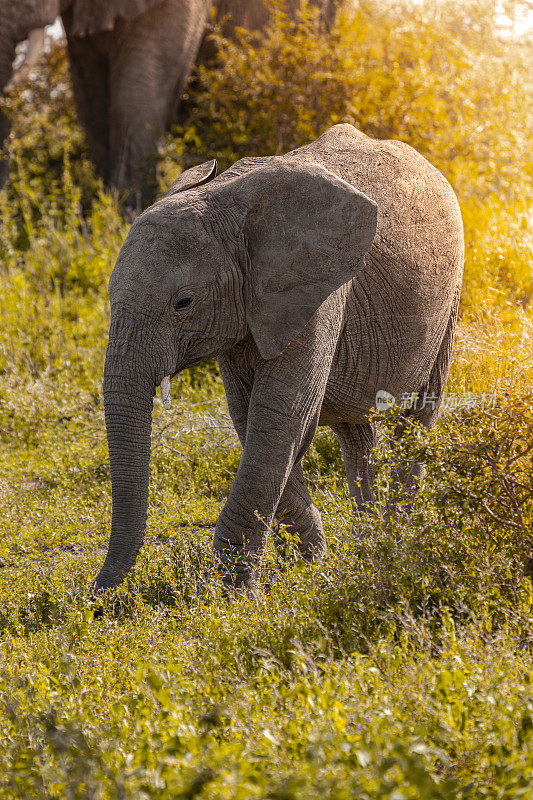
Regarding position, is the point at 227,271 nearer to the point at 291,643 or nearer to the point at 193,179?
the point at 193,179

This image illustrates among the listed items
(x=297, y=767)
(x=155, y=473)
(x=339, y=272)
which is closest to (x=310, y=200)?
(x=339, y=272)

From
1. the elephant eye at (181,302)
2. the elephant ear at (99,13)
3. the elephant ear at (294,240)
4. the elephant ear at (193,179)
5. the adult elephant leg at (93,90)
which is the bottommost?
the elephant eye at (181,302)

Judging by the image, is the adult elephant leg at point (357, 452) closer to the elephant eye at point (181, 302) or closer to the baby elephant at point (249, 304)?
the baby elephant at point (249, 304)

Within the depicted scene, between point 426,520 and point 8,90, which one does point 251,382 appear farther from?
point 8,90

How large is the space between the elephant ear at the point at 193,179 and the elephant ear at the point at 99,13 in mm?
7377

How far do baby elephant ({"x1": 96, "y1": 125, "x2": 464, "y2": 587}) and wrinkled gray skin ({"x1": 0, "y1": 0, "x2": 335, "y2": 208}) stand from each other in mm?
7389

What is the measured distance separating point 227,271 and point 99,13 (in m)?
8.36

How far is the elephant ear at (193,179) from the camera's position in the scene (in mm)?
4211

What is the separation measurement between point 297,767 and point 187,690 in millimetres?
524

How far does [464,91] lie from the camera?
1144 centimetres

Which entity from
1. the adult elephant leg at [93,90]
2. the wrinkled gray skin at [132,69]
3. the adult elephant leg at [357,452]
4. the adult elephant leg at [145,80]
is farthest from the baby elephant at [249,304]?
the adult elephant leg at [93,90]

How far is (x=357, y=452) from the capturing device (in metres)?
5.34

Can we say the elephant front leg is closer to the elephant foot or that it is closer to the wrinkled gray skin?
the elephant foot

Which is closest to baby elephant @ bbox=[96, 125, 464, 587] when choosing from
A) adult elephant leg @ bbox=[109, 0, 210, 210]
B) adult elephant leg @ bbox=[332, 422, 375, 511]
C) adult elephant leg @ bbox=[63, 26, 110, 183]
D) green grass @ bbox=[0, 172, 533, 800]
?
green grass @ bbox=[0, 172, 533, 800]
